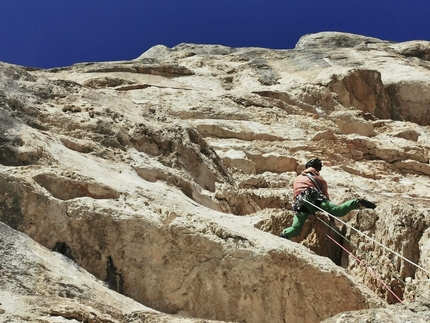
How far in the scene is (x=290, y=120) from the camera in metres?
16.9

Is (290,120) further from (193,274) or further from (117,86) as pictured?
(193,274)

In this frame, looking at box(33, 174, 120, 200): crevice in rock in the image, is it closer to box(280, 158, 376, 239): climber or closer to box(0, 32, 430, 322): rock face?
box(0, 32, 430, 322): rock face

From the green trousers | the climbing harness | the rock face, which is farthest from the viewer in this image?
→ the climbing harness

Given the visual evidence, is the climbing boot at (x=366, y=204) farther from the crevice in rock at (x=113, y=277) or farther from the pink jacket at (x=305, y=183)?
the crevice in rock at (x=113, y=277)

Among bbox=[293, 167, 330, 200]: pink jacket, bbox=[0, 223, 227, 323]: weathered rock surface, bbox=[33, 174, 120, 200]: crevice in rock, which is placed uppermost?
bbox=[293, 167, 330, 200]: pink jacket

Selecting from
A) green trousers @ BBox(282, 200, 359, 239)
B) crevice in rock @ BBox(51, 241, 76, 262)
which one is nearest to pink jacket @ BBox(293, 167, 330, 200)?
green trousers @ BBox(282, 200, 359, 239)

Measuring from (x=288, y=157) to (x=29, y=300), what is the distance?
418 inches

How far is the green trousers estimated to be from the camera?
26.5 ft

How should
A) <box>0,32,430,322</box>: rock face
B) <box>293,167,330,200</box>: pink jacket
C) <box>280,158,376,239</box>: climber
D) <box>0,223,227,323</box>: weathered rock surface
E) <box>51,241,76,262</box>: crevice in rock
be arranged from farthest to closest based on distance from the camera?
<box>293,167,330,200</box>: pink jacket → <box>280,158,376,239</box>: climber → <box>51,241,76,262</box>: crevice in rock → <box>0,32,430,322</box>: rock face → <box>0,223,227,323</box>: weathered rock surface

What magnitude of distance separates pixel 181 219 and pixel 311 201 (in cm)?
240

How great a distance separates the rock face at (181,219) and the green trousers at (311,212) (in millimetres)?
→ 189

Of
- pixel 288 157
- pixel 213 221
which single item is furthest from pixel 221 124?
pixel 213 221

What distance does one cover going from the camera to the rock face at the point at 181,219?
6.16 meters

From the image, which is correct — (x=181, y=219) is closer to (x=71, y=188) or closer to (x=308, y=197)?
(x=71, y=188)
